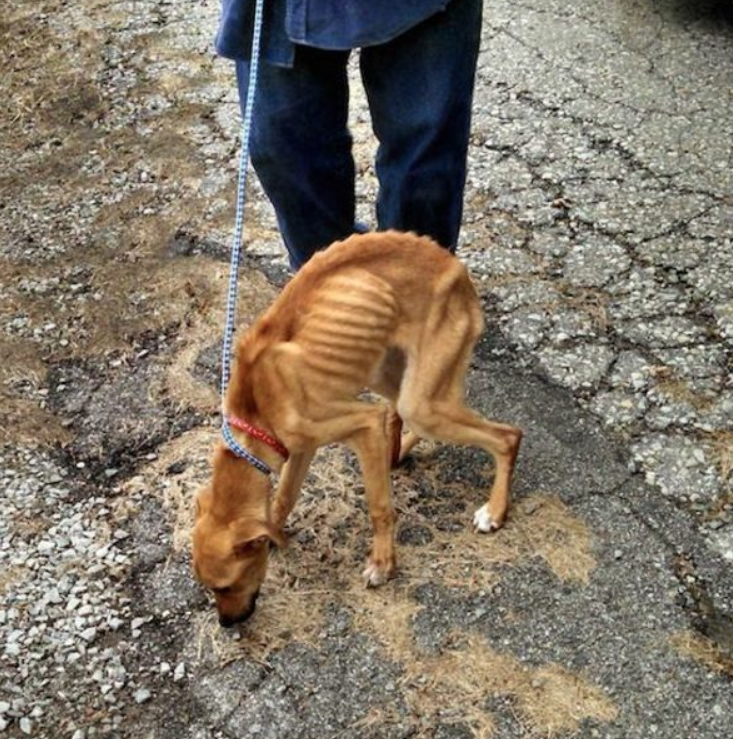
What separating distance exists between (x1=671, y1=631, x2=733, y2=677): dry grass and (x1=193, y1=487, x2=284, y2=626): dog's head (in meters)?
1.10

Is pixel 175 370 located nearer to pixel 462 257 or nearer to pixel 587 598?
pixel 462 257

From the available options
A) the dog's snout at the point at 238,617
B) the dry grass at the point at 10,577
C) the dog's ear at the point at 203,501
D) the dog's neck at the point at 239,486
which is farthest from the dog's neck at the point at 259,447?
the dry grass at the point at 10,577

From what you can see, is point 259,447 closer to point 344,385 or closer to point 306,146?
point 344,385

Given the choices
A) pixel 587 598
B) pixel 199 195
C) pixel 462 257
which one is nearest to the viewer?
pixel 587 598

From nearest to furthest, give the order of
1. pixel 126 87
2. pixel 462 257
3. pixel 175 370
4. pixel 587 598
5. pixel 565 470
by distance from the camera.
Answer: pixel 587 598
pixel 565 470
pixel 175 370
pixel 462 257
pixel 126 87

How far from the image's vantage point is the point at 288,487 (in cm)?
323

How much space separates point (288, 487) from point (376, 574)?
1.17 feet

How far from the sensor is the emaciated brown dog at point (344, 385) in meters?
2.87

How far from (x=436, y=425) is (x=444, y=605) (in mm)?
508

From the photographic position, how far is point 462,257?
14.4ft

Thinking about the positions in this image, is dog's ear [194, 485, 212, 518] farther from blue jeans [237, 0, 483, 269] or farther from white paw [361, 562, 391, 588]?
blue jeans [237, 0, 483, 269]

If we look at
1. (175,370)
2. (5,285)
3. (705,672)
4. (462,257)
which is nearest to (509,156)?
(462,257)

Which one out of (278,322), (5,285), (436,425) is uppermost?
(278,322)

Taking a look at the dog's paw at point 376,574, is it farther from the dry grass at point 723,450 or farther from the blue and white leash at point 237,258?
the dry grass at point 723,450
